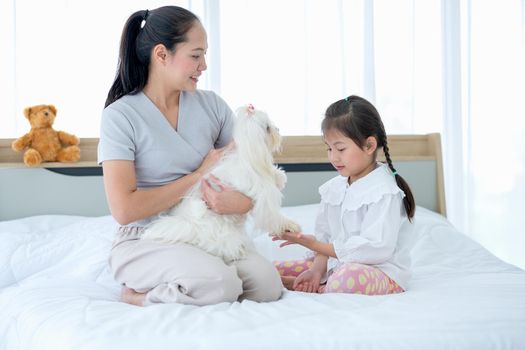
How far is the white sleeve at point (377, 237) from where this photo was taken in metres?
1.67

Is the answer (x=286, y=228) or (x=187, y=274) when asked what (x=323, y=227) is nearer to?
(x=286, y=228)

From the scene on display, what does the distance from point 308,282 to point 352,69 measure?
1681 mm

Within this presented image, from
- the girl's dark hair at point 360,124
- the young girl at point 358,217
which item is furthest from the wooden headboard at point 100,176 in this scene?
the girl's dark hair at point 360,124

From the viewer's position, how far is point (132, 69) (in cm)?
183

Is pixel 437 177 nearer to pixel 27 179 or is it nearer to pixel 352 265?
pixel 352 265

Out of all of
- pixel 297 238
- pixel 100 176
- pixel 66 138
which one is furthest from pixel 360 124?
pixel 66 138

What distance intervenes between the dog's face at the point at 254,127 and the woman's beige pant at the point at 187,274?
13.0 inches

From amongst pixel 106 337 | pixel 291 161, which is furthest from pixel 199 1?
pixel 106 337

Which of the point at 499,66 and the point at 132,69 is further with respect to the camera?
the point at 499,66

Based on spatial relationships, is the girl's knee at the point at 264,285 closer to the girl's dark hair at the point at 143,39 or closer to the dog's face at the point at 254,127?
the dog's face at the point at 254,127

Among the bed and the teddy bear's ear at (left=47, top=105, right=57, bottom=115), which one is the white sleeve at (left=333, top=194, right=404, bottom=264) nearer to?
the bed

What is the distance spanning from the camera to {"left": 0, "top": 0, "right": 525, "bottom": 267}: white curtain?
2.91 meters

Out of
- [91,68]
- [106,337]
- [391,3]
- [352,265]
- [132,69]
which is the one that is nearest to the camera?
[106,337]

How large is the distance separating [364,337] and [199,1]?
2.30 metres
